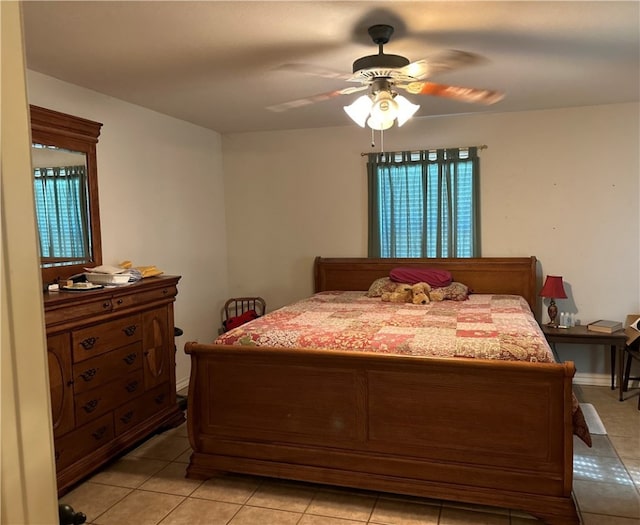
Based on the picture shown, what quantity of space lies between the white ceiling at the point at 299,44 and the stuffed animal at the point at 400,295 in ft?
4.96

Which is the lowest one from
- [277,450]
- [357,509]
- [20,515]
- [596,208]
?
[357,509]

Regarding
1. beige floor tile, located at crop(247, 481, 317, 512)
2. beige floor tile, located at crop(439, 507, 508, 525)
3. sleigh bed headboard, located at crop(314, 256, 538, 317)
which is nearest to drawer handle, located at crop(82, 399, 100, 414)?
beige floor tile, located at crop(247, 481, 317, 512)

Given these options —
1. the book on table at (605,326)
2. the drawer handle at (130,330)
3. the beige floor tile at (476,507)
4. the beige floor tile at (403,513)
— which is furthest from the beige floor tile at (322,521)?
the book on table at (605,326)

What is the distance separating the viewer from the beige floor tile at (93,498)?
270 centimetres

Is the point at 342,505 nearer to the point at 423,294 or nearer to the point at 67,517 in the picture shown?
the point at 423,294

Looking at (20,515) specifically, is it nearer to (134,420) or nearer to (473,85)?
(134,420)

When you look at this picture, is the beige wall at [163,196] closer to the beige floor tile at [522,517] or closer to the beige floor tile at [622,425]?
the beige floor tile at [522,517]

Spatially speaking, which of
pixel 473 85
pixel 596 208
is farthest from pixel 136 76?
pixel 596 208

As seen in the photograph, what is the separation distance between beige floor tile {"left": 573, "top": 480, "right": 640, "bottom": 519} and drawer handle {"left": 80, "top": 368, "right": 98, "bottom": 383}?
2.69 m

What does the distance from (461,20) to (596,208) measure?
8.79 ft

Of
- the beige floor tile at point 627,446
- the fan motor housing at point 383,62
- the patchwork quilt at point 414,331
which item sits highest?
the fan motor housing at point 383,62

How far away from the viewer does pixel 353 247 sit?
16.8 feet

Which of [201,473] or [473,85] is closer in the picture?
[201,473]

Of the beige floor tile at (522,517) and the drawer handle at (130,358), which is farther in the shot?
the drawer handle at (130,358)
